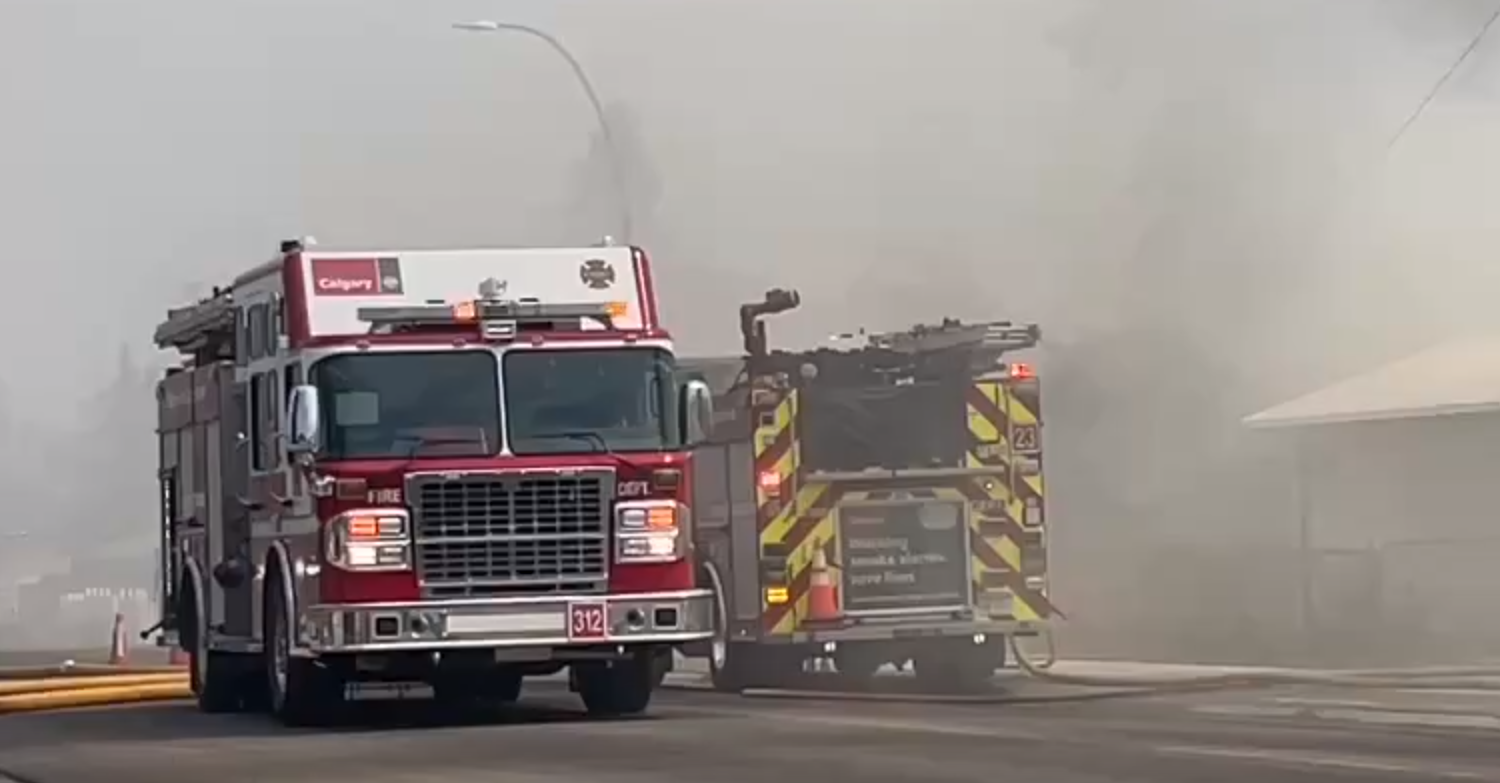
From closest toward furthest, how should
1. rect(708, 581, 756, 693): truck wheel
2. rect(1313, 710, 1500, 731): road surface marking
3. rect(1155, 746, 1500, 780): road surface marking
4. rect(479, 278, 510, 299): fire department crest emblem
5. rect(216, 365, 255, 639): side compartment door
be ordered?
rect(1155, 746, 1500, 780): road surface marking, rect(1313, 710, 1500, 731): road surface marking, rect(479, 278, 510, 299): fire department crest emblem, rect(216, 365, 255, 639): side compartment door, rect(708, 581, 756, 693): truck wheel

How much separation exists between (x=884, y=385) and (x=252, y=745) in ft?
23.3

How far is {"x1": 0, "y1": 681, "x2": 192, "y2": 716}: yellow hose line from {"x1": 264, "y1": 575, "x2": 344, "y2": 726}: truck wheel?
4727 mm

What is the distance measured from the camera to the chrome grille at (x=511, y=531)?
Answer: 18.5 m

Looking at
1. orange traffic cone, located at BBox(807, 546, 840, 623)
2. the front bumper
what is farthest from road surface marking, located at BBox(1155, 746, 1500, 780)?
orange traffic cone, located at BBox(807, 546, 840, 623)

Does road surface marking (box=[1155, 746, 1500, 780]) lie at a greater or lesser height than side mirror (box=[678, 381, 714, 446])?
lesser

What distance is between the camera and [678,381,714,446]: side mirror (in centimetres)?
1905

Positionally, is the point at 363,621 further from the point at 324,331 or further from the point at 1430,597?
the point at 1430,597

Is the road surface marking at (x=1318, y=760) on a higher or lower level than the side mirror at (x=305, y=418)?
lower

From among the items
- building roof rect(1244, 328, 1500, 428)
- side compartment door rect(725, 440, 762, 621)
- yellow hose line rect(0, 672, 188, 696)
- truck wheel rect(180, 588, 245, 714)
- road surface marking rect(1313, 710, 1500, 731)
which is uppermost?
building roof rect(1244, 328, 1500, 428)

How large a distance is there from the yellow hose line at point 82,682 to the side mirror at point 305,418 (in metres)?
7.58

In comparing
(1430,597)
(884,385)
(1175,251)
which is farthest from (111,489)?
(884,385)

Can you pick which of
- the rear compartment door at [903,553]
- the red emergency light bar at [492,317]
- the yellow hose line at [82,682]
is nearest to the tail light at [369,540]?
the red emergency light bar at [492,317]

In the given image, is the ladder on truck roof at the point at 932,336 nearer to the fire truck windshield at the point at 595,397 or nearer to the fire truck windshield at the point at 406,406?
the fire truck windshield at the point at 595,397

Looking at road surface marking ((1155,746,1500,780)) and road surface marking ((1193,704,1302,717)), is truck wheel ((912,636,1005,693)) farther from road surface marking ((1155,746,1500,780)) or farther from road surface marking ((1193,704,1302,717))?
road surface marking ((1155,746,1500,780))
